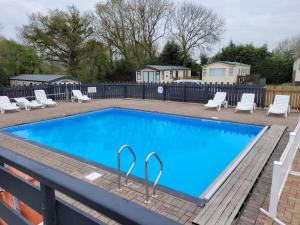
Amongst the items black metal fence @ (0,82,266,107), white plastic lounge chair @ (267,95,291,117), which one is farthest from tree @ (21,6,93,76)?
white plastic lounge chair @ (267,95,291,117)

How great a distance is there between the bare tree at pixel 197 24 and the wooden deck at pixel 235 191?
2683cm

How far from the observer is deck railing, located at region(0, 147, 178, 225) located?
68cm

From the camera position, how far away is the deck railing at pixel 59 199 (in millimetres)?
683

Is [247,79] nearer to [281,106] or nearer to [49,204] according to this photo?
[281,106]

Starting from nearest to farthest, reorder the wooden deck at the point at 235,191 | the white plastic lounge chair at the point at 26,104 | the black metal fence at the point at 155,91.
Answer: the wooden deck at the point at 235,191 < the white plastic lounge chair at the point at 26,104 < the black metal fence at the point at 155,91

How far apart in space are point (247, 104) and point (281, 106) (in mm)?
1375

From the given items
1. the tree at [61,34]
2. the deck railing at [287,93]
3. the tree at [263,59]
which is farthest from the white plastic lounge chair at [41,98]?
the tree at [263,59]

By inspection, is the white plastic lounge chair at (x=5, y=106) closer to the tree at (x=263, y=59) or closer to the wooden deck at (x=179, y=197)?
the wooden deck at (x=179, y=197)

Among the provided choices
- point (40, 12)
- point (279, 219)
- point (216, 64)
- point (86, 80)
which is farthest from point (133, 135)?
point (40, 12)

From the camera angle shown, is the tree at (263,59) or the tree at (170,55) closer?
the tree at (263,59)

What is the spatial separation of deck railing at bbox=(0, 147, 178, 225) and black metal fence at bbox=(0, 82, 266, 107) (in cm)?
1182

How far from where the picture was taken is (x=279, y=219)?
298 cm

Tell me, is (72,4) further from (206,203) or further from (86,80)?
(206,203)

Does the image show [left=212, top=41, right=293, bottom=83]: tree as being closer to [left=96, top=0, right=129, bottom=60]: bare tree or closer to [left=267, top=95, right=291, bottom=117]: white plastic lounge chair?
[left=96, top=0, right=129, bottom=60]: bare tree
